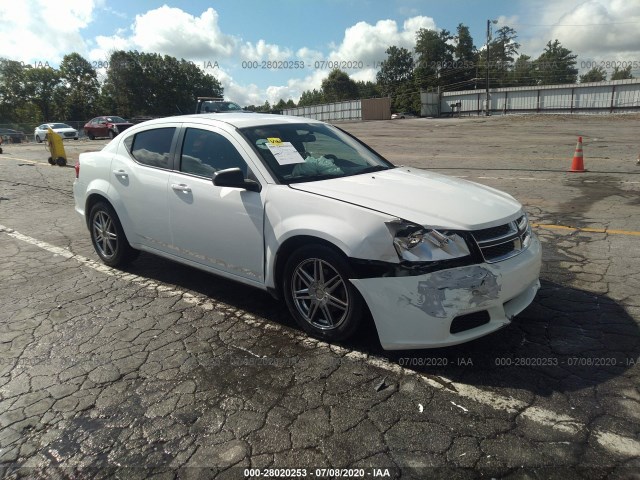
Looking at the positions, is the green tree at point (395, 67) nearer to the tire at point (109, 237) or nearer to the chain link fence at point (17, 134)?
the chain link fence at point (17, 134)

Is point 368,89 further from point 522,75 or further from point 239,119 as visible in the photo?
point 239,119

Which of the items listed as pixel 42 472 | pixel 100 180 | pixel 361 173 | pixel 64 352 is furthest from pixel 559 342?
pixel 100 180

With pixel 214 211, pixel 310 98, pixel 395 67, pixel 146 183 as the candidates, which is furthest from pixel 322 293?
pixel 310 98

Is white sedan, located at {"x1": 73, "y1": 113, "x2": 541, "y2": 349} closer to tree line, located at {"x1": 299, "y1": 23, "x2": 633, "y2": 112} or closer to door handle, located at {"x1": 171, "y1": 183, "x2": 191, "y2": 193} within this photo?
door handle, located at {"x1": 171, "y1": 183, "x2": 191, "y2": 193}

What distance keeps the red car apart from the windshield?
30.2m

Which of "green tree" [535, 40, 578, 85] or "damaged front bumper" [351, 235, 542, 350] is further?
"green tree" [535, 40, 578, 85]

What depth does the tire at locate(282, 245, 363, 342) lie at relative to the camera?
3207 millimetres

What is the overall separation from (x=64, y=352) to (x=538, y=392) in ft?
10.7

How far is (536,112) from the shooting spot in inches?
Answer: 1735

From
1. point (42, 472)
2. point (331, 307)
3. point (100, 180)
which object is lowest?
point (42, 472)

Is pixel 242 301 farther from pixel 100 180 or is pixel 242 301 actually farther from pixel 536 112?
pixel 536 112

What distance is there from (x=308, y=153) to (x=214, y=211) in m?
0.94

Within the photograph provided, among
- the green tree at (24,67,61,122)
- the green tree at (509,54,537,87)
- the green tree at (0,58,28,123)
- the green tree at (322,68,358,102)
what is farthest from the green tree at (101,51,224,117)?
the green tree at (509,54,537,87)

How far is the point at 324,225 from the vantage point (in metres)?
3.24
